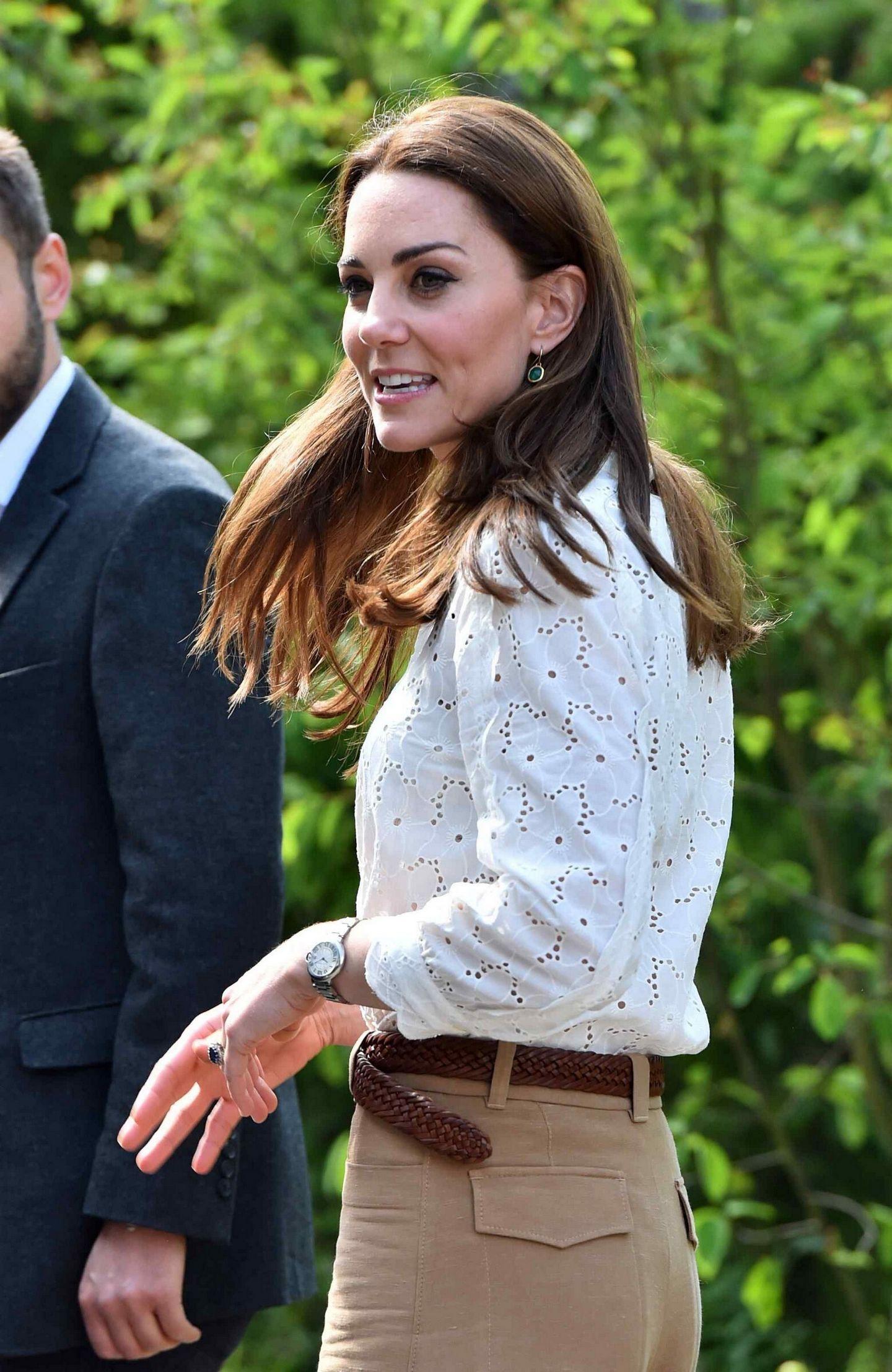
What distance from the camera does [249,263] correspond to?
4359 millimetres

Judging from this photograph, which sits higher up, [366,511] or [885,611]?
[366,511]

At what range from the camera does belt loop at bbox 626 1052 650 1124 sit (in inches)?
60.9

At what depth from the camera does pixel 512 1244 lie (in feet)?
4.84

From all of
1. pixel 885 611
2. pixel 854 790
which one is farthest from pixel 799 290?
pixel 854 790

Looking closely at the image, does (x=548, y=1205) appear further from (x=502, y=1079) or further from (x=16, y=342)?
(x=16, y=342)

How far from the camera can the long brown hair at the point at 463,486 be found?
1.54 metres

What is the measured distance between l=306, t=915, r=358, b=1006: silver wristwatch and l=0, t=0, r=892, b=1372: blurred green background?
2198 mm

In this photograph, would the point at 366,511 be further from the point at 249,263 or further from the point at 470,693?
the point at 249,263

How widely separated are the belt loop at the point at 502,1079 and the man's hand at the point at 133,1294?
718mm

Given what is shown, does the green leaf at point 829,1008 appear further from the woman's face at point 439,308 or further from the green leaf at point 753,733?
the woman's face at point 439,308

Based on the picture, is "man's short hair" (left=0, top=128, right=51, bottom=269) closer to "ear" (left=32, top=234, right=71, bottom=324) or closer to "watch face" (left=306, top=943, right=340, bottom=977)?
"ear" (left=32, top=234, right=71, bottom=324)

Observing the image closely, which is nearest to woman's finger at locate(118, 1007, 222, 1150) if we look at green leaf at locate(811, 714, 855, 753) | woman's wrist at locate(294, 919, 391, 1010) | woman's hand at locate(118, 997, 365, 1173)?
woman's hand at locate(118, 997, 365, 1173)

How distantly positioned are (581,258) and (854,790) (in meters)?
2.80

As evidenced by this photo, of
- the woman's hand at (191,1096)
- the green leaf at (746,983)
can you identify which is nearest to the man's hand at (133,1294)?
the woman's hand at (191,1096)
